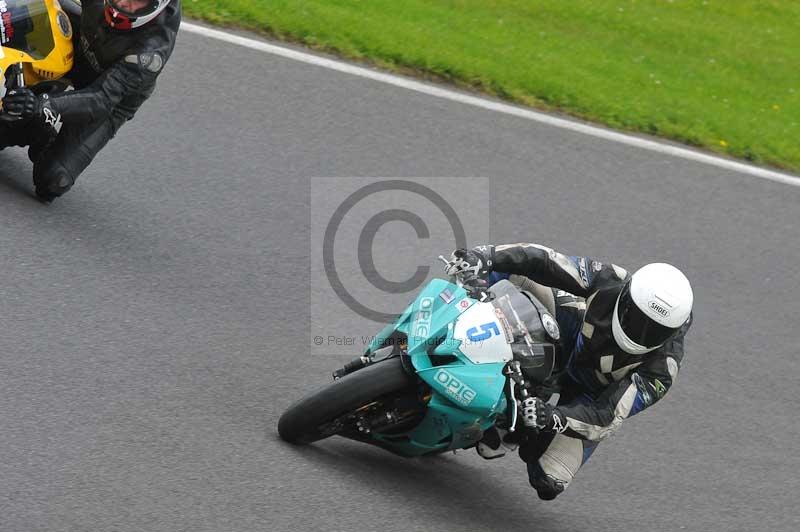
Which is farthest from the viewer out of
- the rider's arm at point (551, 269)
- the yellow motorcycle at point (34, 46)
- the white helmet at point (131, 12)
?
the white helmet at point (131, 12)

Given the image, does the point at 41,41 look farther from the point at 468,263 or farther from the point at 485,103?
the point at 485,103

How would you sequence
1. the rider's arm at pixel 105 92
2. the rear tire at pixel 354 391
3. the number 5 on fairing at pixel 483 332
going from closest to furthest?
the rear tire at pixel 354 391 < the number 5 on fairing at pixel 483 332 < the rider's arm at pixel 105 92

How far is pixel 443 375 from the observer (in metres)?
4.59

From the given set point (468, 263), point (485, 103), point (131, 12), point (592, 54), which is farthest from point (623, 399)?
point (592, 54)

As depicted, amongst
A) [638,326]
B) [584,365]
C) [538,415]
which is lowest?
[584,365]

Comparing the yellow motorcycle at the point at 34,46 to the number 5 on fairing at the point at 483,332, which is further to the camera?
the yellow motorcycle at the point at 34,46

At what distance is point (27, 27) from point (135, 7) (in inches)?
22.8

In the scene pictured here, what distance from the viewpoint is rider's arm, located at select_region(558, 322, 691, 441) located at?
4.98 metres

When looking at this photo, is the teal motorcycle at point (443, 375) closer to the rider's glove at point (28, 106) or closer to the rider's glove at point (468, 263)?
the rider's glove at point (468, 263)

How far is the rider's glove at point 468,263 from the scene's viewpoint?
488 centimetres

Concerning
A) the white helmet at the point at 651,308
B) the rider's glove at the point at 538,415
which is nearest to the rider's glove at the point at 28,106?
the rider's glove at the point at 538,415

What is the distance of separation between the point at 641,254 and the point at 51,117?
3.83 m

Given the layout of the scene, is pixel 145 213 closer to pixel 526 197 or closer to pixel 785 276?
pixel 526 197

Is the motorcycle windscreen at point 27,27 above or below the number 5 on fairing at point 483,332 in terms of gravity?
above
